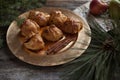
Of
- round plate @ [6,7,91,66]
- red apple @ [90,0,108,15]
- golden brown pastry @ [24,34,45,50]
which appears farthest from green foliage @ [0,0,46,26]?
red apple @ [90,0,108,15]

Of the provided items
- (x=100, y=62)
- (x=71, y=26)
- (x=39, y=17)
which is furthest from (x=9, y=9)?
(x=100, y=62)

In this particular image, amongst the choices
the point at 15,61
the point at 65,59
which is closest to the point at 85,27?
the point at 65,59

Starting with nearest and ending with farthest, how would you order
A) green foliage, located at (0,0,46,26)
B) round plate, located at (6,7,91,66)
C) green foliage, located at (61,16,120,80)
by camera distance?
green foliage, located at (61,16,120,80), round plate, located at (6,7,91,66), green foliage, located at (0,0,46,26)

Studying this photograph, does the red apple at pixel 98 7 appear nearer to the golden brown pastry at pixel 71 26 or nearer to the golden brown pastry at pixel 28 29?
the golden brown pastry at pixel 71 26

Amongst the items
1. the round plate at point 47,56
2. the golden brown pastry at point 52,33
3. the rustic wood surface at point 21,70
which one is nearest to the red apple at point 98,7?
the round plate at point 47,56

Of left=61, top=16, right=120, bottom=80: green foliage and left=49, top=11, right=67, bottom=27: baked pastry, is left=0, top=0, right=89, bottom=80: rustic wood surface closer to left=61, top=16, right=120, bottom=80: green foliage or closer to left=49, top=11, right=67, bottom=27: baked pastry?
left=61, top=16, right=120, bottom=80: green foliage

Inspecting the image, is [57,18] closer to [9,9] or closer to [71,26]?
[71,26]
